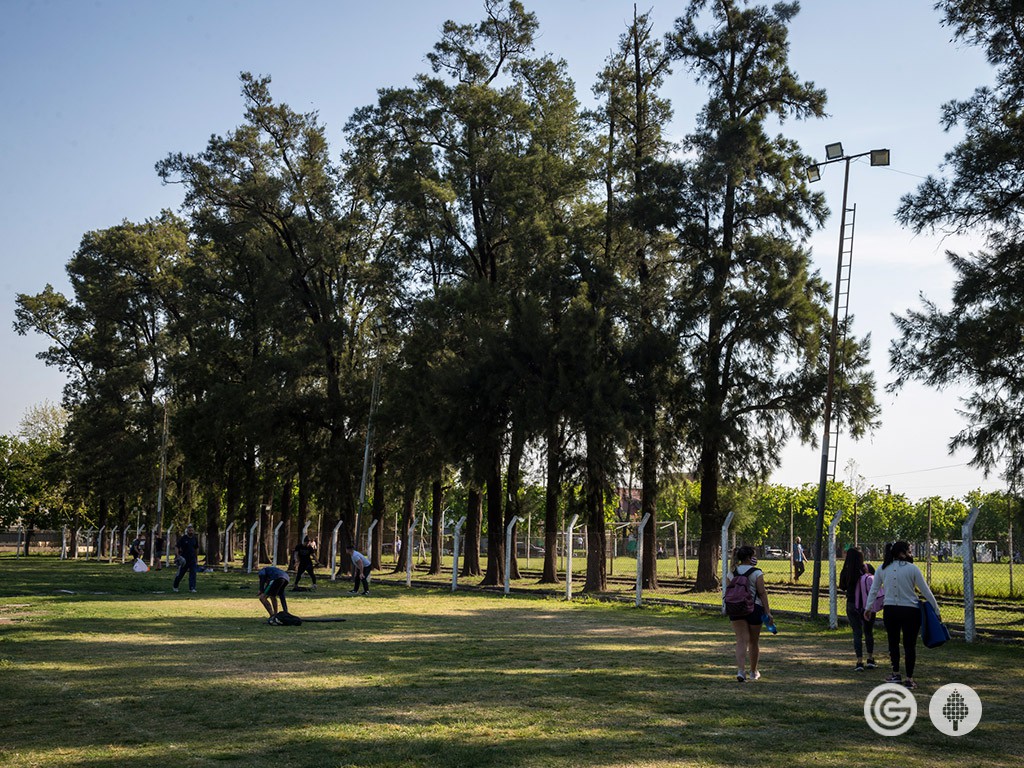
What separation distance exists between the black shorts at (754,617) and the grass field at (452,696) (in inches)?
31.6

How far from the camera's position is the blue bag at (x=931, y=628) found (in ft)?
41.2

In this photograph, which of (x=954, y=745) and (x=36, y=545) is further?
(x=36, y=545)

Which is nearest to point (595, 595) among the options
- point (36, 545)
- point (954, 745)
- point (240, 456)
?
point (954, 745)

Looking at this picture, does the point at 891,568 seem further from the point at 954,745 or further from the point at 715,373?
the point at 715,373

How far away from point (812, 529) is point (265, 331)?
72.2 metres

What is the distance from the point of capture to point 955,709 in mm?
11617

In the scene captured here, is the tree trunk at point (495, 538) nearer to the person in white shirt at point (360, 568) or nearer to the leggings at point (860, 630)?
the person in white shirt at point (360, 568)

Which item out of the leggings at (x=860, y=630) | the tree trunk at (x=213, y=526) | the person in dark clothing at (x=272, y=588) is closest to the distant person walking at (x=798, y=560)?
the person in dark clothing at (x=272, y=588)

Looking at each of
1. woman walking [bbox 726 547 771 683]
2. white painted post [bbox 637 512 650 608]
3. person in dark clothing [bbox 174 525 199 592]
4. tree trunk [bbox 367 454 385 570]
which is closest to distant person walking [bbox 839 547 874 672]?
woman walking [bbox 726 547 771 683]

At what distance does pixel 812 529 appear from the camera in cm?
10756

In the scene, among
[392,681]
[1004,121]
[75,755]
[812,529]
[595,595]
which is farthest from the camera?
[812,529]

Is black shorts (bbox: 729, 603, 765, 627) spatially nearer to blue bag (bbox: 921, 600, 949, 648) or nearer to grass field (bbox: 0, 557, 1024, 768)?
grass field (bbox: 0, 557, 1024, 768)

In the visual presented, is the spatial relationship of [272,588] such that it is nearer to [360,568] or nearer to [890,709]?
[360,568]

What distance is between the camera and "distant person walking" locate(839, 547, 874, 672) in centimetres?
1501
